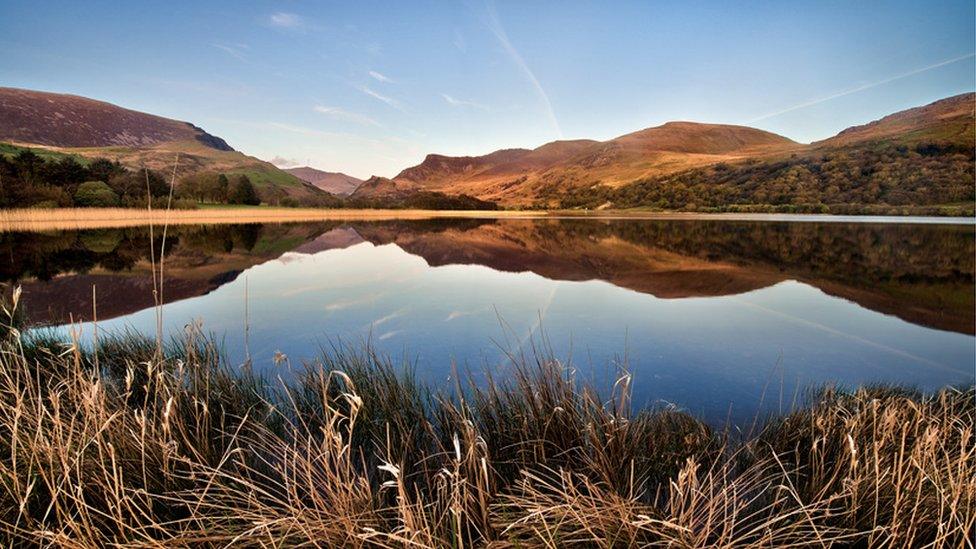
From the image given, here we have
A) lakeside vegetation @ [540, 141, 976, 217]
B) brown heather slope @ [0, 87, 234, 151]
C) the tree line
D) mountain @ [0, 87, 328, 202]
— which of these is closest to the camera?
the tree line

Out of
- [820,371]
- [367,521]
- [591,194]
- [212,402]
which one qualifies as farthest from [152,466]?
[591,194]

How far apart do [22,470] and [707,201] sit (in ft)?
277

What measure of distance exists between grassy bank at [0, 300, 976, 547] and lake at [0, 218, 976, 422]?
0.99 m

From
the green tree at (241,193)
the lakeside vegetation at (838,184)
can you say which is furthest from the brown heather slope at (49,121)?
the lakeside vegetation at (838,184)

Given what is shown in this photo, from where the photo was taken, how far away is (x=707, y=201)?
74.3 metres

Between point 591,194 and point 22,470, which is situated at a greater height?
point 591,194

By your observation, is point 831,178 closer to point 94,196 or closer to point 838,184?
point 838,184

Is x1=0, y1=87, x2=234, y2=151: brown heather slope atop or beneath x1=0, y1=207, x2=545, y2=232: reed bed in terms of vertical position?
atop

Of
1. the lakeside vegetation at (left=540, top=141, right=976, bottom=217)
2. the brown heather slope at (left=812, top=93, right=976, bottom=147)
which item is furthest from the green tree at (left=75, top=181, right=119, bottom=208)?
the brown heather slope at (left=812, top=93, right=976, bottom=147)

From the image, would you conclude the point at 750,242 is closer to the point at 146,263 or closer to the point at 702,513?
the point at 702,513

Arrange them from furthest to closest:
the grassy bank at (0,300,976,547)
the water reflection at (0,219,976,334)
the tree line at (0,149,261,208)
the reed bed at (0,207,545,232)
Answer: the tree line at (0,149,261,208), the reed bed at (0,207,545,232), the water reflection at (0,219,976,334), the grassy bank at (0,300,976,547)

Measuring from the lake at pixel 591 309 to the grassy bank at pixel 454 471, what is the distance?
99cm

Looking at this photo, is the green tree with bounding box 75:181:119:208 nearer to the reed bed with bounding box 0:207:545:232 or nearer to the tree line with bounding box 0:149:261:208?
the tree line with bounding box 0:149:261:208

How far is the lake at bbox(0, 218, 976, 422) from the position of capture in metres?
5.92
